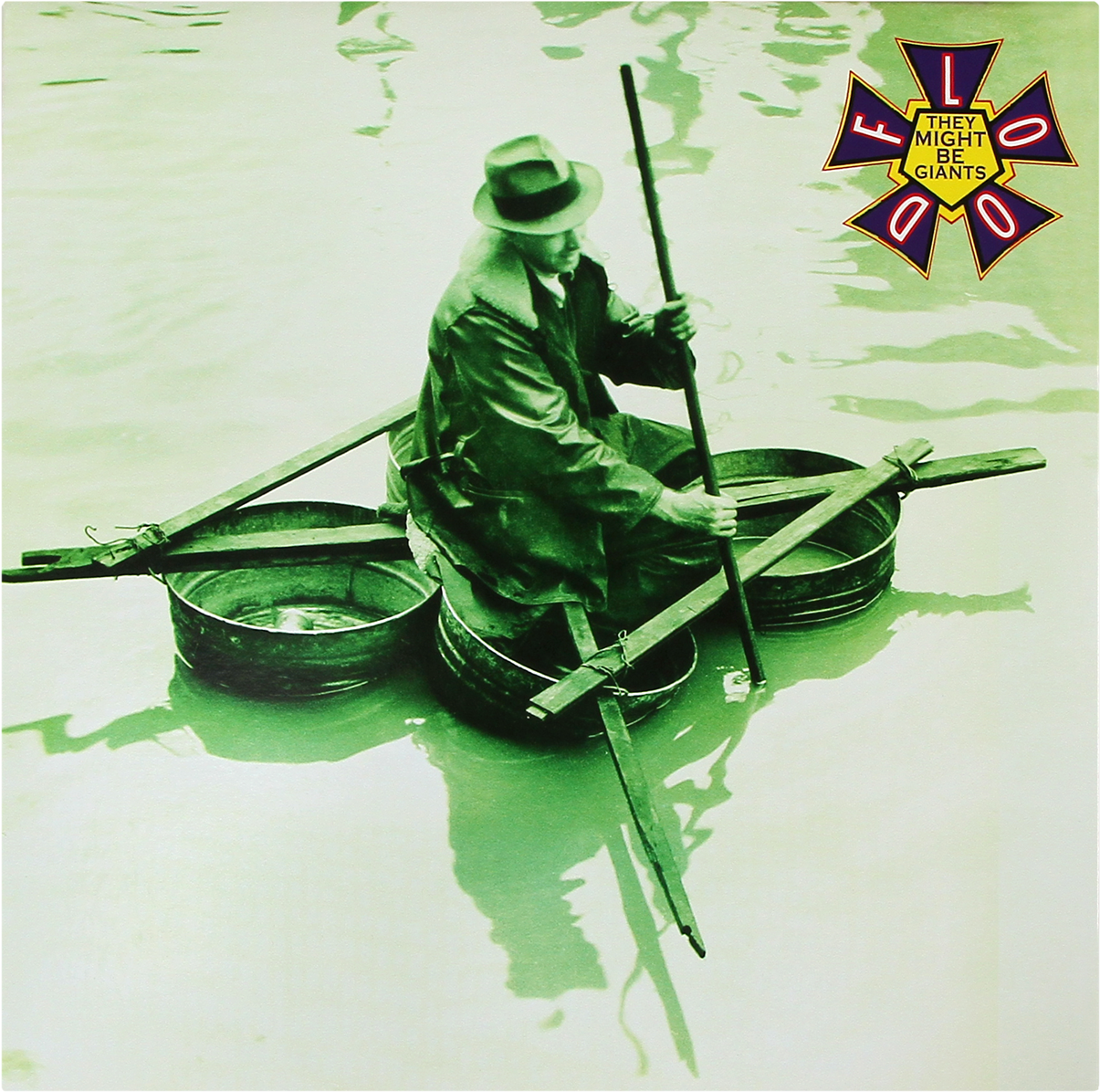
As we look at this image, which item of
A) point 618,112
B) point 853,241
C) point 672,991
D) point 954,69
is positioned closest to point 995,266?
point 853,241

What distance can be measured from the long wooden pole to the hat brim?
155 mm

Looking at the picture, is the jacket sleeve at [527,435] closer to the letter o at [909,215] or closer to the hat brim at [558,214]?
the hat brim at [558,214]

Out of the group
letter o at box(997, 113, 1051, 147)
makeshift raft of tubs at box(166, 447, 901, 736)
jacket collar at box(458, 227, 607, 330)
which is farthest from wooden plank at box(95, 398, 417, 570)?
letter o at box(997, 113, 1051, 147)

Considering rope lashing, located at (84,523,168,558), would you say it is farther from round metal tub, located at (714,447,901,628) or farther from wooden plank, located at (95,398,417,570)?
round metal tub, located at (714,447,901,628)

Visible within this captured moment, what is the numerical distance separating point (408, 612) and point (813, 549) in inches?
73.8

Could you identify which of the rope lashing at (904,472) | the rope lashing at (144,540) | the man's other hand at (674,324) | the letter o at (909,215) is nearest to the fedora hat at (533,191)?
the man's other hand at (674,324)

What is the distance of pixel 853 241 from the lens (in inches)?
238

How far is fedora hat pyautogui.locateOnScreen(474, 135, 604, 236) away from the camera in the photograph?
348 centimetres

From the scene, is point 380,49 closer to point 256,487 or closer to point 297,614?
point 256,487

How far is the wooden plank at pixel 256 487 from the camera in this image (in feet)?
13.3

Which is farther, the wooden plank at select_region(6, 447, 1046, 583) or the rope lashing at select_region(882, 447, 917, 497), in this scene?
the rope lashing at select_region(882, 447, 917, 497)

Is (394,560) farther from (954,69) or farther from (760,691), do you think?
(954,69)

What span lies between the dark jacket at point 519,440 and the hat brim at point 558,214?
0.39ft

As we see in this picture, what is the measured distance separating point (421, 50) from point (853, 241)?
88.6 inches
